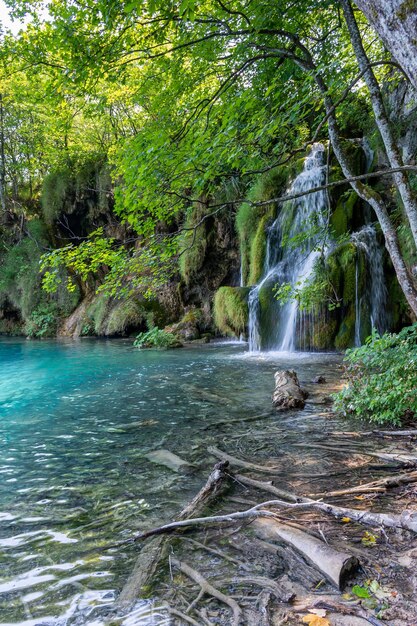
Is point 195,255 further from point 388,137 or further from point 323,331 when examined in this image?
point 388,137

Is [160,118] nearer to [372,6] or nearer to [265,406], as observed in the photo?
[372,6]

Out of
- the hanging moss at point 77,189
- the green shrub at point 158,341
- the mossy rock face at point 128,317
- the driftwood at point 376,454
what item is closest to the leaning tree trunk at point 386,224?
the driftwood at point 376,454

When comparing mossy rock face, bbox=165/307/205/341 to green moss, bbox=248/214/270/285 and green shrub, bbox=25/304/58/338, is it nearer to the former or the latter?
green moss, bbox=248/214/270/285

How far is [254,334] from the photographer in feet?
40.8

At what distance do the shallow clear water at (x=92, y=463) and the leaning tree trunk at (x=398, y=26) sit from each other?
10.2 ft

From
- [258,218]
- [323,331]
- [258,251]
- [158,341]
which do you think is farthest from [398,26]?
[158,341]

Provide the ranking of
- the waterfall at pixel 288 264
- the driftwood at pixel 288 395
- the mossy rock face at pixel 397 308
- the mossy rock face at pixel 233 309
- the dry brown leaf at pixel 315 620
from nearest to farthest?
the dry brown leaf at pixel 315 620, the driftwood at pixel 288 395, the mossy rock face at pixel 397 308, the waterfall at pixel 288 264, the mossy rock face at pixel 233 309

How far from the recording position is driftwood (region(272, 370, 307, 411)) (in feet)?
19.0

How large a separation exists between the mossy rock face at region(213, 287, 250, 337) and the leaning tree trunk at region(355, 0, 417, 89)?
11115 mm

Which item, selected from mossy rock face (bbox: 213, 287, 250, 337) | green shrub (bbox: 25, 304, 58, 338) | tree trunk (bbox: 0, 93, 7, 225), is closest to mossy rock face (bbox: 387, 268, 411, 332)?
mossy rock face (bbox: 213, 287, 250, 337)

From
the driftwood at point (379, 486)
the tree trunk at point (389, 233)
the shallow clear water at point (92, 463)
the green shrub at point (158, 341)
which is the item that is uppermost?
the tree trunk at point (389, 233)

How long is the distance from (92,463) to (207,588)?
2434 mm

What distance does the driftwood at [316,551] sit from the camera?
81.5 inches

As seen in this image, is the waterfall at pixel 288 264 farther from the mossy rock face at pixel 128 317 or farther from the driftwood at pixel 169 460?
the driftwood at pixel 169 460
